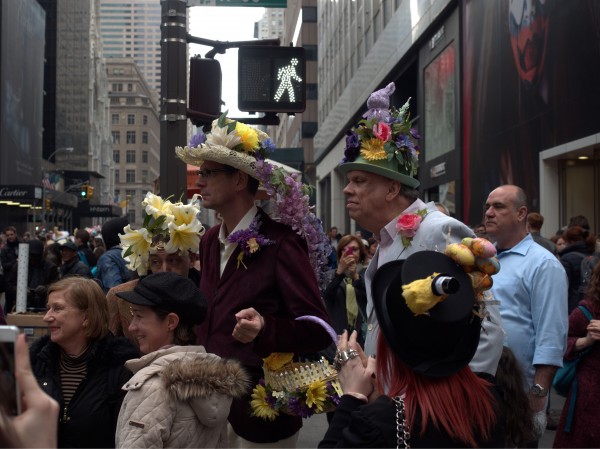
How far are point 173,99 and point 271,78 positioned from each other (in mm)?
1402

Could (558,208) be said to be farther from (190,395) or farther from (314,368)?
(190,395)

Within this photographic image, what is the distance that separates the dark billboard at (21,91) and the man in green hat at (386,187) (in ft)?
189

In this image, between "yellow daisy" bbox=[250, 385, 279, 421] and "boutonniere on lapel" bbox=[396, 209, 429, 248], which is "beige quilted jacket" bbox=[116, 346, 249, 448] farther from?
"boutonniere on lapel" bbox=[396, 209, 429, 248]

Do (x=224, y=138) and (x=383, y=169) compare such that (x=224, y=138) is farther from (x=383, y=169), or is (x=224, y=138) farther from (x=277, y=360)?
(x=277, y=360)

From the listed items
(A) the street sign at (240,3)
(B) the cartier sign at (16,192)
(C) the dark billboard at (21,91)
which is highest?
(C) the dark billboard at (21,91)

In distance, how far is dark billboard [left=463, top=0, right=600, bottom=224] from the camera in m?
13.7

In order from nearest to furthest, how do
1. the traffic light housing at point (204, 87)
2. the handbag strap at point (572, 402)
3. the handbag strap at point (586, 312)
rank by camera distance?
the handbag strap at point (572, 402)
the handbag strap at point (586, 312)
the traffic light housing at point (204, 87)

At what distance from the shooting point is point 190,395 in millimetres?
3031

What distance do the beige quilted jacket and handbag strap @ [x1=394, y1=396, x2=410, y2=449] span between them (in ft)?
3.08

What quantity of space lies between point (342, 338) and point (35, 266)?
10.9 metres

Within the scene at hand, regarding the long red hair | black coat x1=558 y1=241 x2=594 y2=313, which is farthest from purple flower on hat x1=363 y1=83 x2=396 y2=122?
black coat x1=558 y1=241 x2=594 y2=313

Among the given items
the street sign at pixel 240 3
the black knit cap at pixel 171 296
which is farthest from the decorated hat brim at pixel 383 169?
the street sign at pixel 240 3

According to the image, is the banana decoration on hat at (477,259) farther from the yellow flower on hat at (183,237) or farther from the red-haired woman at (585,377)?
the yellow flower on hat at (183,237)

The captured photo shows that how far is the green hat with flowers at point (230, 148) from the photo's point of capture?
4254 millimetres
